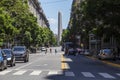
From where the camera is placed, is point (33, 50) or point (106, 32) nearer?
point (106, 32)

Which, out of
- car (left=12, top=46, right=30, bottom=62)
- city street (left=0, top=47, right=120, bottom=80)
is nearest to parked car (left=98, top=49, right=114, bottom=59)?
car (left=12, top=46, right=30, bottom=62)

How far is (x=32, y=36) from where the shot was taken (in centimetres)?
11806

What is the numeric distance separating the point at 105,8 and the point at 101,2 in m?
1.33

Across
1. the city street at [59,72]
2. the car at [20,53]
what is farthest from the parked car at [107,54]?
the city street at [59,72]

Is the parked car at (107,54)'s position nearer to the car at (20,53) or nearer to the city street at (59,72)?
the car at (20,53)

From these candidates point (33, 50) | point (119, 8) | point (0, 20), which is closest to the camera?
point (119, 8)

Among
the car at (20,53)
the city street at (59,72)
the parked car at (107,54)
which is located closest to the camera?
the city street at (59,72)

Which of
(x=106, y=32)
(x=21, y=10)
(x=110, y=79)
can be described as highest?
(x=21, y=10)

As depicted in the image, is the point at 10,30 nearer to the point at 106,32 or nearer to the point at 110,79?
the point at 106,32

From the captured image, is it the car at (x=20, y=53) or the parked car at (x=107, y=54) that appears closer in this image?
the car at (x=20, y=53)

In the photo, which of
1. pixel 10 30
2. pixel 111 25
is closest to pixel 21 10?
pixel 10 30

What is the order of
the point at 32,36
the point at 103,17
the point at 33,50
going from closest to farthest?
the point at 103,17, the point at 32,36, the point at 33,50

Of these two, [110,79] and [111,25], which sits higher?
[111,25]

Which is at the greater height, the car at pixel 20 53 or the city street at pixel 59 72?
the car at pixel 20 53
